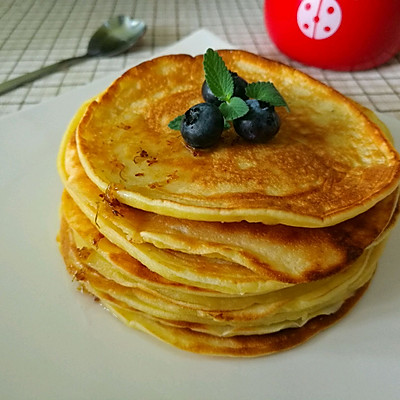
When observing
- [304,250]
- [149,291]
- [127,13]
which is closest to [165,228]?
[149,291]

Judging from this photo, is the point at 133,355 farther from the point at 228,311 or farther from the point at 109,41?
the point at 109,41

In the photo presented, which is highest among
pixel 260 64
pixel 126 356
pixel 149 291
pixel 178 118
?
pixel 178 118

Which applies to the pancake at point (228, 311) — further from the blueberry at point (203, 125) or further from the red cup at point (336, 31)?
the red cup at point (336, 31)

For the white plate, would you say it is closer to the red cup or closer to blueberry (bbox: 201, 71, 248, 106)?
blueberry (bbox: 201, 71, 248, 106)

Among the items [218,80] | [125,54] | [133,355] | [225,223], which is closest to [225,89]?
[218,80]

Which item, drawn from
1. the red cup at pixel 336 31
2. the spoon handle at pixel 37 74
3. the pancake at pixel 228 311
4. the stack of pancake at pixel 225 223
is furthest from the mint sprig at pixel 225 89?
the spoon handle at pixel 37 74

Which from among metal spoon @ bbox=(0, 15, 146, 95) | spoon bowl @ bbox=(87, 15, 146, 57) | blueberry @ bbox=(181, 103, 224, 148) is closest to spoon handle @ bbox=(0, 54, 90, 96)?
metal spoon @ bbox=(0, 15, 146, 95)

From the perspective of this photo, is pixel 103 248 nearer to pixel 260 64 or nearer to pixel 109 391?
pixel 109 391
